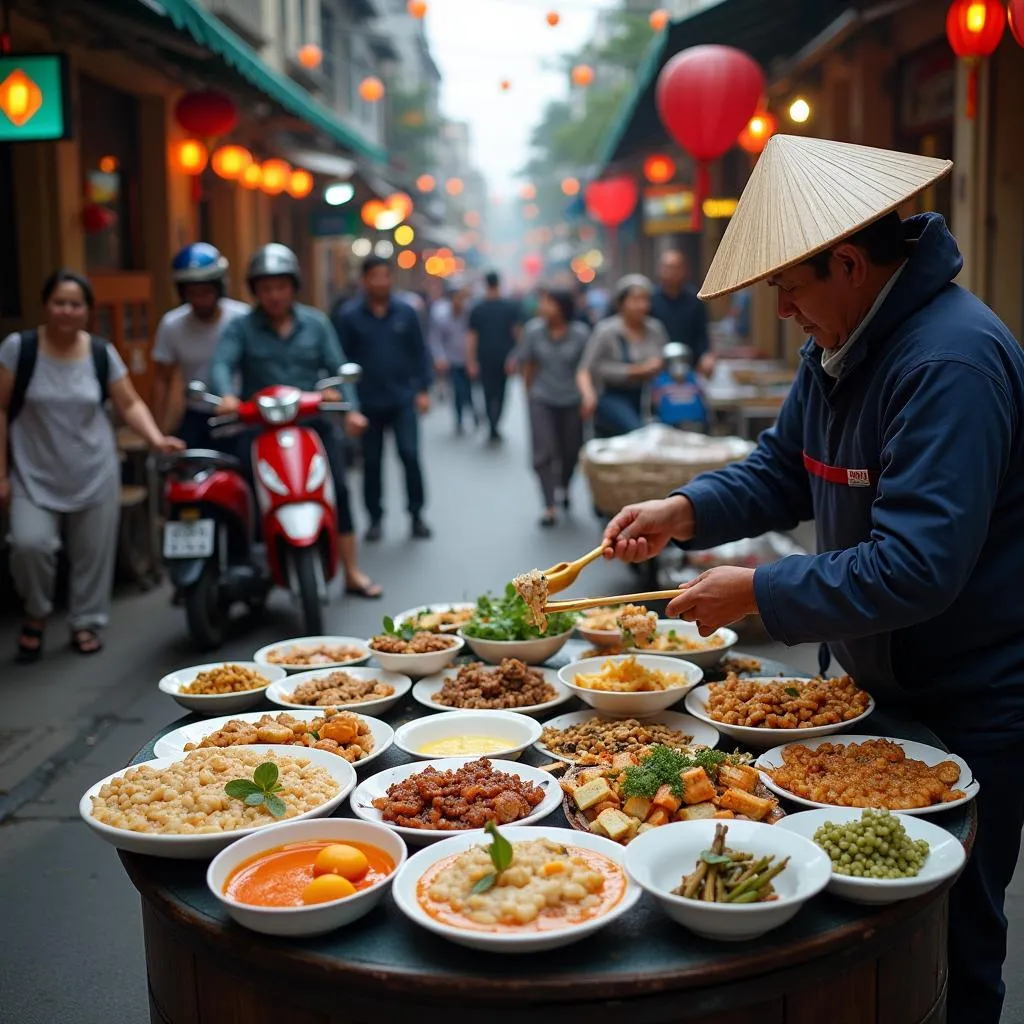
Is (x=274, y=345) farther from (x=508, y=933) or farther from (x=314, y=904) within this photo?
(x=508, y=933)

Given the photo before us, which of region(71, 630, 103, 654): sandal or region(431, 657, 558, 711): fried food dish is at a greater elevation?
region(431, 657, 558, 711): fried food dish

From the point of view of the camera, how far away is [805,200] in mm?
2832

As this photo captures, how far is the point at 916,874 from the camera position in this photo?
7.86 ft

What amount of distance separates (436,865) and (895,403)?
141 centimetres

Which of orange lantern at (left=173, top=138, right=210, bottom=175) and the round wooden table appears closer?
the round wooden table

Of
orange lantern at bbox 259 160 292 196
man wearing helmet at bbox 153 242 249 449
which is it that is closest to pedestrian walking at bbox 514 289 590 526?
man wearing helmet at bbox 153 242 249 449

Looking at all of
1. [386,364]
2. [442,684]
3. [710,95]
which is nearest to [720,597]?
[442,684]

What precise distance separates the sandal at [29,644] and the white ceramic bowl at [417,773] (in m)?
5.05

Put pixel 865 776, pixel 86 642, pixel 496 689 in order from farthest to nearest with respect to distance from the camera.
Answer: pixel 86 642 < pixel 496 689 < pixel 865 776

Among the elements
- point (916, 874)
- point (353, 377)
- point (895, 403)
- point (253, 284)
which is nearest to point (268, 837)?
point (916, 874)

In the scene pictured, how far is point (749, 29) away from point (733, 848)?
433 inches

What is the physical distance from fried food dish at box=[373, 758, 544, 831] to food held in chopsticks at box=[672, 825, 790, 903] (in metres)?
0.48

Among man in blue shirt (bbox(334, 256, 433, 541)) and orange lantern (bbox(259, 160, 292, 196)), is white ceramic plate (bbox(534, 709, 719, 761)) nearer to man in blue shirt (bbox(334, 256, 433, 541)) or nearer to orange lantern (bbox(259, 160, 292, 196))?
man in blue shirt (bbox(334, 256, 433, 541))

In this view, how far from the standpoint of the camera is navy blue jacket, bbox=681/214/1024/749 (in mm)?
2635
